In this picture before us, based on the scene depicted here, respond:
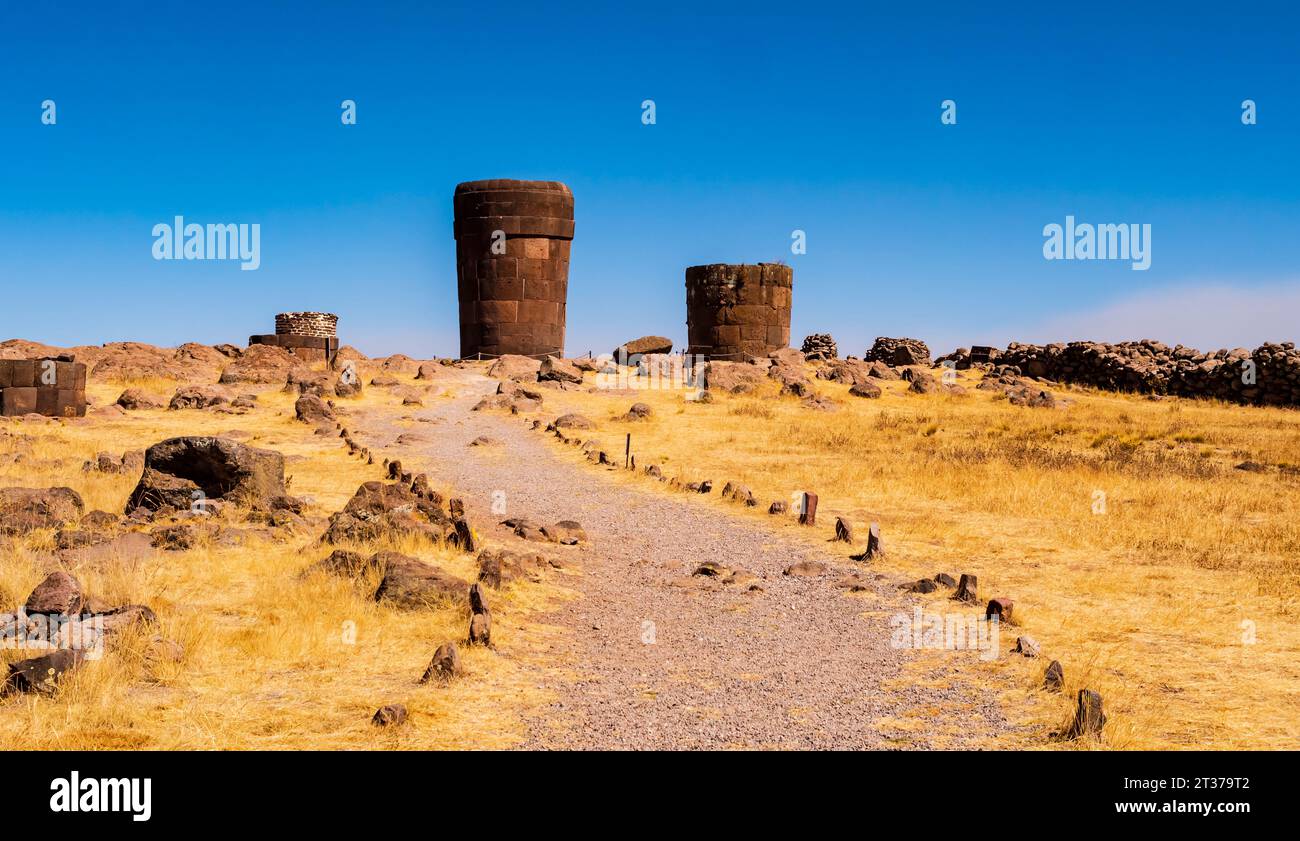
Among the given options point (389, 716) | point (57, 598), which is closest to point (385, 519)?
point (57, 598)

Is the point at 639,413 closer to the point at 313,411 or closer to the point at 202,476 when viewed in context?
the point at 313,411

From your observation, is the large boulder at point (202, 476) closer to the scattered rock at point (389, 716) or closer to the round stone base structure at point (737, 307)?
the scattered rock at point (389, 716)

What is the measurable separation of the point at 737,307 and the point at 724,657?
915 inches

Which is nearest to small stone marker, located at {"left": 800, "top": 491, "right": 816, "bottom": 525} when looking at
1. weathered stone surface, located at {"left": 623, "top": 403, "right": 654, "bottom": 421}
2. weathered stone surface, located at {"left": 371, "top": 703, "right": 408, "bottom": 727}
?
weathered stone surface, located at {"left": 371, "top": 703, "right": 408, "bottom": 727}

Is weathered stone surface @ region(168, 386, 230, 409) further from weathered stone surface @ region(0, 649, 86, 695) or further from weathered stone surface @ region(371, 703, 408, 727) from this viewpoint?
weathered stone surface @ region(371, 703, 408, 727)

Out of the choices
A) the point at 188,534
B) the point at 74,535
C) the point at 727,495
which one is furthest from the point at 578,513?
the point at 74,535

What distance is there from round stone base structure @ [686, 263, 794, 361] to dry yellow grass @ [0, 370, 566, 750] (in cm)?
2115

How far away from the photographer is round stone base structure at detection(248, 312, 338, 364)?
30391 millimetres

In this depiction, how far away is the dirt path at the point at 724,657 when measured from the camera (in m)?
4.97

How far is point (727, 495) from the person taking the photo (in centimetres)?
1249

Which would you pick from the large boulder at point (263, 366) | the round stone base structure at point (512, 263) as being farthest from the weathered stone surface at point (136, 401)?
the round stone base structure at point (512, 263)

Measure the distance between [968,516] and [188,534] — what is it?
26.1 feet

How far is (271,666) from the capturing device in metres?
5.70

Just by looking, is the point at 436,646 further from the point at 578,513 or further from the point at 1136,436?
the point at 1136,436
